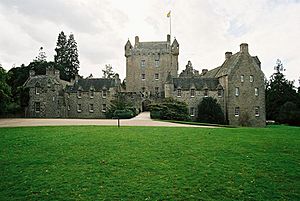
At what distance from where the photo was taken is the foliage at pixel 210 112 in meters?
38.5

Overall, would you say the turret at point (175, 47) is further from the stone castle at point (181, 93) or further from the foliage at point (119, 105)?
the foliage at point (119, 105)

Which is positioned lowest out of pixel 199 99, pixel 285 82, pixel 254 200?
pixel 254 200

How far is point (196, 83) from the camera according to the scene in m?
42.8

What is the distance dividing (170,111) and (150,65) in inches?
802

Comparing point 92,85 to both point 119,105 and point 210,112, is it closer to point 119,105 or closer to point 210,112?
point 119,105

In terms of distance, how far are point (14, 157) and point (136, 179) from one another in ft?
17.3

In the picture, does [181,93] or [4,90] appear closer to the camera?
[4,90]

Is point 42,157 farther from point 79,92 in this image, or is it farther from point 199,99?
point 79,92

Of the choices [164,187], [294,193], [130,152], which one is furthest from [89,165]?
[294,193]

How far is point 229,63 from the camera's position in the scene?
141 feet

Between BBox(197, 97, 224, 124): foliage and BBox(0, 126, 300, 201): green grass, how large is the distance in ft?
85.7

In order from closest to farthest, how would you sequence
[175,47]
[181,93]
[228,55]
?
[181,93]
[228,55]
[175,47]

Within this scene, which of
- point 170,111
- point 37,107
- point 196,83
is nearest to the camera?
point 170,111

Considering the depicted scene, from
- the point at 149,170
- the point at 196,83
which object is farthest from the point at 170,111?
the point at 149,170
